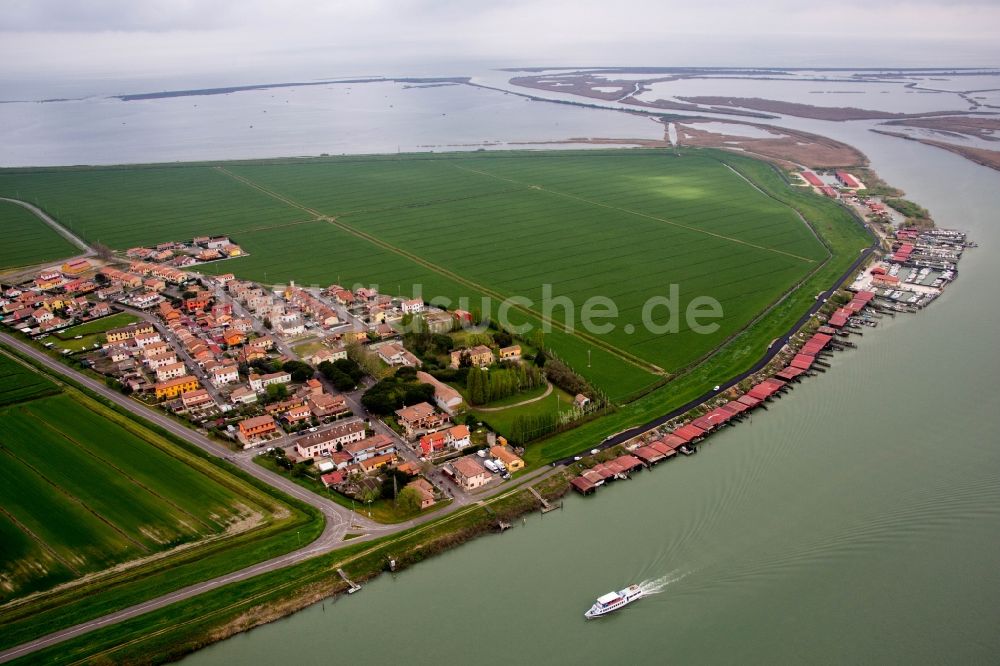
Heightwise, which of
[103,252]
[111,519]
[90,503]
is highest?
[103,252]

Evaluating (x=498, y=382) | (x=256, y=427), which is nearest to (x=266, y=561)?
(x=256, y=427)

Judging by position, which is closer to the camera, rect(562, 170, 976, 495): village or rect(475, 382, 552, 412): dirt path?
rect(562, 170, 976, 495): village

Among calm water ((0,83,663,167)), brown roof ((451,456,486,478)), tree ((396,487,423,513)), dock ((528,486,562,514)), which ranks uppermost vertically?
calm water ((0,83,663,167))

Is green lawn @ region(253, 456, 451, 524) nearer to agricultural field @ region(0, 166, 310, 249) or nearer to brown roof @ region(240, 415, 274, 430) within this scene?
brown roof @ region(240, 415, 274, 430)

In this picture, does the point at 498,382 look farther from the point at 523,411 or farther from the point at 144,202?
the point at 144,202

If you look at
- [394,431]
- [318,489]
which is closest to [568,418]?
[394,431]

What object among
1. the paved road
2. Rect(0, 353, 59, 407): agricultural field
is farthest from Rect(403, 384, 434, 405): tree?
the paved road
